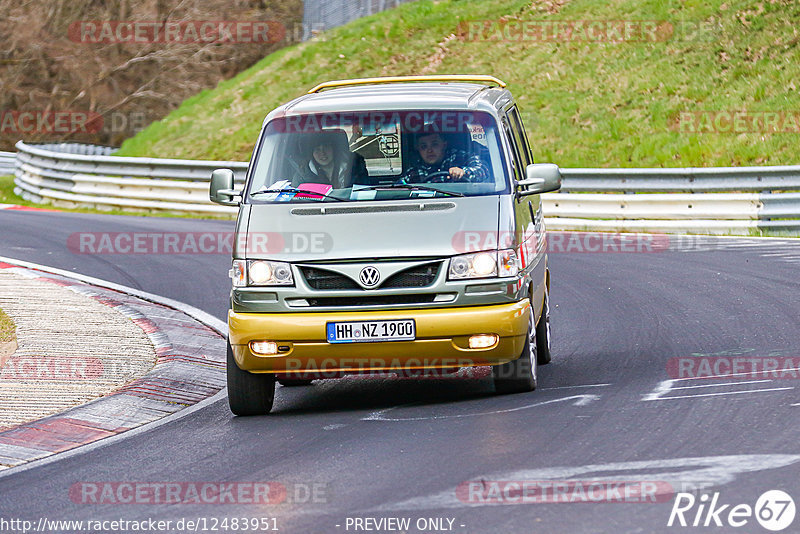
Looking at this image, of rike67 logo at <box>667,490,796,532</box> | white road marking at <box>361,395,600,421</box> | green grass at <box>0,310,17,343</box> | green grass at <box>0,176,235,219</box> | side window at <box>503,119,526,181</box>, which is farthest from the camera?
green grass at <box>0,176,235,219</box>

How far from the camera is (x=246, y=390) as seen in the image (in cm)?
827

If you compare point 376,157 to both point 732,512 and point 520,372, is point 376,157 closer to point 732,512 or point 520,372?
point 520,372

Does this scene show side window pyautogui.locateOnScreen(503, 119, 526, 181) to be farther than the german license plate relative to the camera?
Yes

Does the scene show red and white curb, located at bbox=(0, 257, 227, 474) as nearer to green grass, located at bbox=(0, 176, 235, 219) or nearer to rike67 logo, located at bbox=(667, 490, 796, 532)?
rike67 logo, located at bbox=(667, 490, 796, 532)

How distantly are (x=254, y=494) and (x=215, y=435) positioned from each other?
65.9 inches

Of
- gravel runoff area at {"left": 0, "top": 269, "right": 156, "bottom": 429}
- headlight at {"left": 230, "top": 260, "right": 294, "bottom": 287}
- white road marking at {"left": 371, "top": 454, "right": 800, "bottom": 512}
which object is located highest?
headlight at {"left": 230, "top": 260, "right": 294, "bottom": 287}

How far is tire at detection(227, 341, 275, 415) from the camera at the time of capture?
27.1ft

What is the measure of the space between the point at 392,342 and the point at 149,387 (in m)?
2.48

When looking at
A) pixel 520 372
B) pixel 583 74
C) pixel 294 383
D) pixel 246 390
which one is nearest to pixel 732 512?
pixel 520 372

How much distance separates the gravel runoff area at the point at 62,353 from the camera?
8.88 m

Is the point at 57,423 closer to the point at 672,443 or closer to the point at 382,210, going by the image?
the point at 382,210

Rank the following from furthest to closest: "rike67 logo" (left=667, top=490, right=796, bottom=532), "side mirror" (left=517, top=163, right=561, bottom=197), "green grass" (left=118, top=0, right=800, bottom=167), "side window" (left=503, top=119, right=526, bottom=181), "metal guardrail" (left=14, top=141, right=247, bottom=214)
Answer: "green grass" (left=118, top=0, right=800, bottom=167) → "metal guardrail" (left=14, top=141, right=247, bottom=214) → "side window" (left=503, top=119, right=526, bottom=181) → "side mirror" (left=517, top=163, right=561, bottom=197) → "rike67 logo" (left=667, top=490, right=796, bottom=532)

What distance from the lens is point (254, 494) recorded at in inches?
242

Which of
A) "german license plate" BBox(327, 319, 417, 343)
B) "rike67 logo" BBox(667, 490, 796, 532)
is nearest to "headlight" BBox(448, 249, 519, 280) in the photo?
"german license plate" BBox(327, 319, 417, 343)
